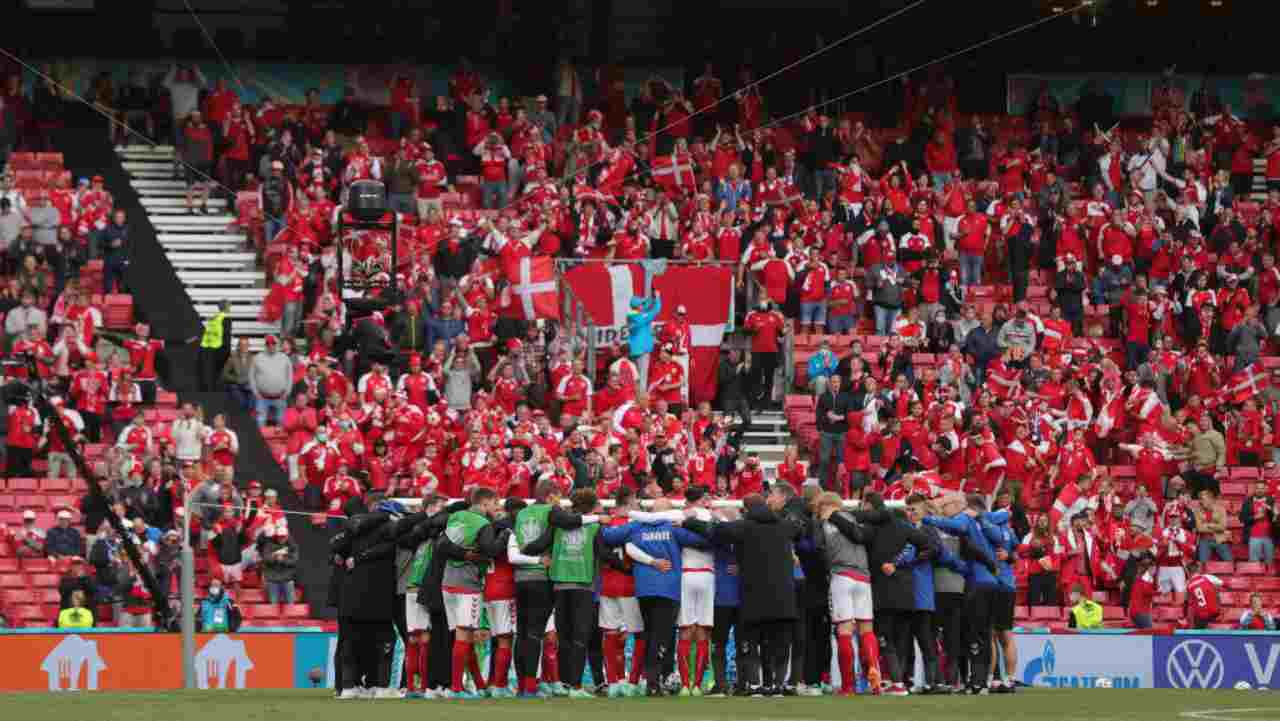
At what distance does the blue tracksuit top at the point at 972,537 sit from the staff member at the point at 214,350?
42.4 ft

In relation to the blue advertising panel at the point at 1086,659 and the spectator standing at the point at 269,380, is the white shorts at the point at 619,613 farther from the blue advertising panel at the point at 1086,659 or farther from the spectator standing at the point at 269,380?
the spectator standing at the point at 269,380

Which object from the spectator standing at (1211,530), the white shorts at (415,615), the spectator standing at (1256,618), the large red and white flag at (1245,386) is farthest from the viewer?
the large red and white flag at (1245,386)

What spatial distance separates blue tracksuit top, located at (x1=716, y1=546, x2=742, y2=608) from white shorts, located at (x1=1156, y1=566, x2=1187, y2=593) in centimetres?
1090

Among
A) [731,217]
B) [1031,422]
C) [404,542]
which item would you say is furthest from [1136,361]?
[404,542]

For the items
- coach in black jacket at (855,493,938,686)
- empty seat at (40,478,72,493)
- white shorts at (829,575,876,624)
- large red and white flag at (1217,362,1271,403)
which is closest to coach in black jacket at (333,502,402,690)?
white shorts at (829,575,876,624)

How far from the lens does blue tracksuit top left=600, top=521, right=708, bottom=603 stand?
19016mm

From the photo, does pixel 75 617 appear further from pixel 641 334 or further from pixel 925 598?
pixel 925 598

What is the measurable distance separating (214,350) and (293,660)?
748 cm

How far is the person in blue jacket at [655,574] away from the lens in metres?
19.0

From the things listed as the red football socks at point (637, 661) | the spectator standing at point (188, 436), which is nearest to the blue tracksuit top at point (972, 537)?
the red football socks at point (637, 661)

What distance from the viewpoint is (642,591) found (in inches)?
750

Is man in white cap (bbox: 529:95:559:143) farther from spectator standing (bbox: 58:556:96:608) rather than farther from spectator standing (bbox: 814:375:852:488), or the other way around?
spectator standing (bbox: 58:556:96:608)

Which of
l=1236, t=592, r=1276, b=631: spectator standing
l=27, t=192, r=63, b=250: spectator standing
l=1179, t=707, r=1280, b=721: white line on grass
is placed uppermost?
l=27, t=192, r=63, b=250: spectator standing

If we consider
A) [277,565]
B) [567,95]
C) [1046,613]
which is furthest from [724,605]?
[567,95]
